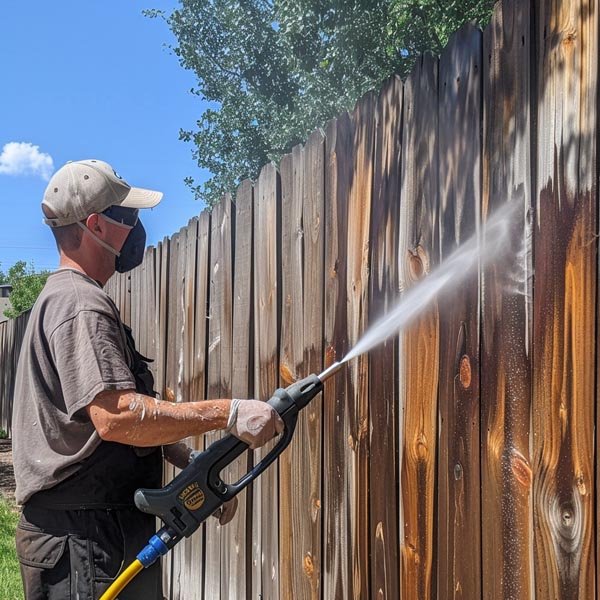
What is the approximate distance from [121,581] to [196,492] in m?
0.36

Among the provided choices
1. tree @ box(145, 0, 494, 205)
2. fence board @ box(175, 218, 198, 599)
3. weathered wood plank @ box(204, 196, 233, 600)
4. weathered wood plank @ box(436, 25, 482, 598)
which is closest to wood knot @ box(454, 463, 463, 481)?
weathered wood plank @ box(436, 25, 482, 598)

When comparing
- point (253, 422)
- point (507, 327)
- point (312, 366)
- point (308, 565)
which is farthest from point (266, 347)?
point (507, 327)

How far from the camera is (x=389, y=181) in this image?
97.7 inches

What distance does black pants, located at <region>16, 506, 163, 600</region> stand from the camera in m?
2.38

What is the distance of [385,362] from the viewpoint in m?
2.47

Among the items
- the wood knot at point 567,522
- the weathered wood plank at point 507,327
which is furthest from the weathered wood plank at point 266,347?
the wood knot at point 567,522

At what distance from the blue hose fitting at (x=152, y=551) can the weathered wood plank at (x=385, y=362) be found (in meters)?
0.75

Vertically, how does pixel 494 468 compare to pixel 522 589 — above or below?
above

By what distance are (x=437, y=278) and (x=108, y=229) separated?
48.3 inches

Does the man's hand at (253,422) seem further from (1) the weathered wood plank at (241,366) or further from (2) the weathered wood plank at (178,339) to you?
(2) the weathered wood plank at (178,339)

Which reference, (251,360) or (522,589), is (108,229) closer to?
(251,360)

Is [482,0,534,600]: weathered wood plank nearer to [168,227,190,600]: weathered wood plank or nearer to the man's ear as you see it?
the man's ear

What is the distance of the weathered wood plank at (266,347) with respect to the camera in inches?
131

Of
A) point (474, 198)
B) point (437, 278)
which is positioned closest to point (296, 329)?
point (437, 278)
